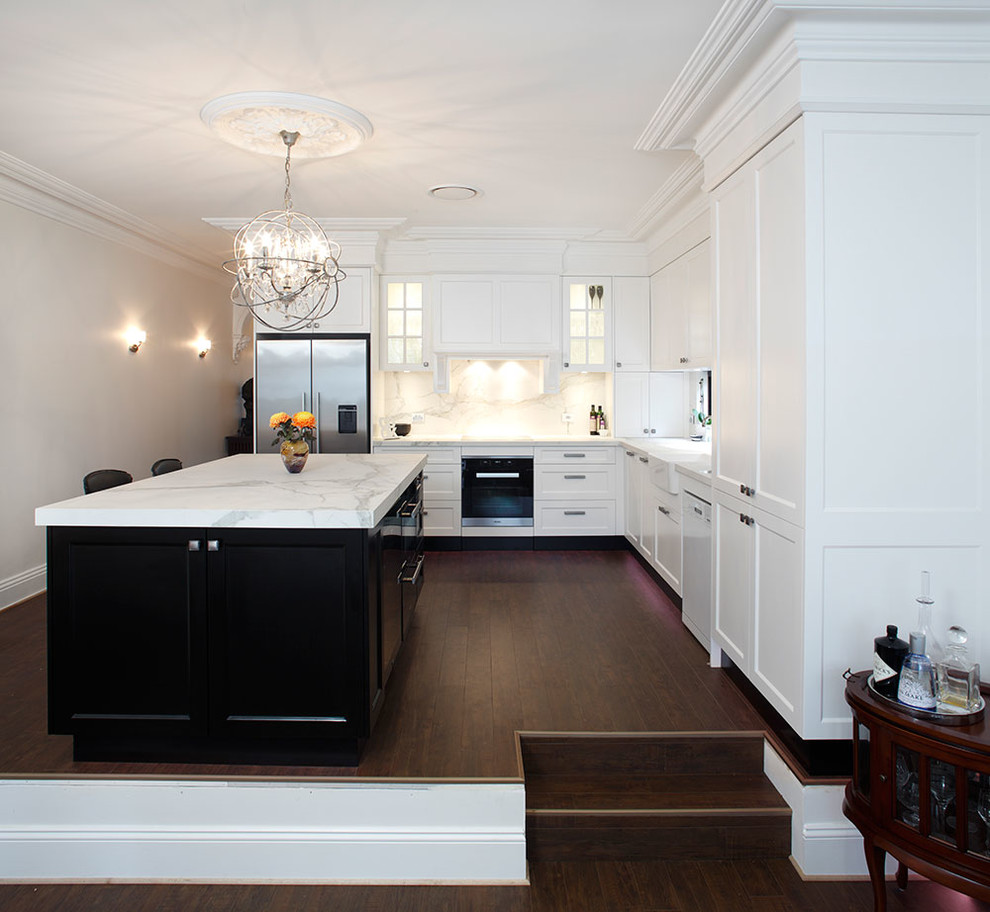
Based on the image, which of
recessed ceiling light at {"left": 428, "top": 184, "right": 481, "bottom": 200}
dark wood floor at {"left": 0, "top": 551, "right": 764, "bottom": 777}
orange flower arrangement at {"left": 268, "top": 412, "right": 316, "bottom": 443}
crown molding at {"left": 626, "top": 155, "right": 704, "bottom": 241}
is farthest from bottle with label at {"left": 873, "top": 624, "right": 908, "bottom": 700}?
recessed ceiling light at {"left": 428, "top": 184, "right": 481, "bottom": 200}

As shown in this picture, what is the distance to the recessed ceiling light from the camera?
4.36 metres

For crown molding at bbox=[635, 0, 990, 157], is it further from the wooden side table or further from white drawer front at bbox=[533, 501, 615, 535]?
white drawer front at bbox=[533, 501, 615, 535]

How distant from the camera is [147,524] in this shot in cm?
231

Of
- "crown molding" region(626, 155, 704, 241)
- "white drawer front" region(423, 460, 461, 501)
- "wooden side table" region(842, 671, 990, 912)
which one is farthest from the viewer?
"white drawer front" region(423, 460, 461, 501)

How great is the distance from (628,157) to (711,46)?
1.31 metres

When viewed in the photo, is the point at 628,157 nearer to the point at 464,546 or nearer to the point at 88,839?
the point at 464,546

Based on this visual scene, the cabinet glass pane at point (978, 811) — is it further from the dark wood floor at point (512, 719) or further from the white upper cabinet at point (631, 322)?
the white upper cabinet at point (631, 322)

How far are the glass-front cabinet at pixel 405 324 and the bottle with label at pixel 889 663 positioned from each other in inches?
172

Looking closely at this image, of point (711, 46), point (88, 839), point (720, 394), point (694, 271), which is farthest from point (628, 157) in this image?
point (88, 839)

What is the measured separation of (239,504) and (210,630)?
1.44 feet

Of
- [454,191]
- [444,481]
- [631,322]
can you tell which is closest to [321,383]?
[444,481]

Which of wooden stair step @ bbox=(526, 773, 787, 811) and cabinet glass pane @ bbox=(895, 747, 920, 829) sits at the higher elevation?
cabinet glass pane @ bbox=(895, 747, 920, 829)

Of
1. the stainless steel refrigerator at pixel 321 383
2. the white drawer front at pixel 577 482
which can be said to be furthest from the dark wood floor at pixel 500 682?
the stainless steel refrigerator at pixel 321 383

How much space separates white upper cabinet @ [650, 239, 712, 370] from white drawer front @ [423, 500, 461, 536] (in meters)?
2.02
